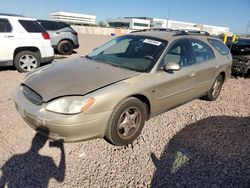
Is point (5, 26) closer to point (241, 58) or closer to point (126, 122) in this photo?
point (126, 122)

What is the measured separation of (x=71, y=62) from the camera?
3.78 meters

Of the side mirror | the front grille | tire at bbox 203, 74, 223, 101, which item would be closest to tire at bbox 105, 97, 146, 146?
the side mirror

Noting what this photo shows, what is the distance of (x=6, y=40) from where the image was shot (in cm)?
623

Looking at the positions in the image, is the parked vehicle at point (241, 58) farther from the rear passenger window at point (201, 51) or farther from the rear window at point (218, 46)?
the rear passenger window at point (201, 51)

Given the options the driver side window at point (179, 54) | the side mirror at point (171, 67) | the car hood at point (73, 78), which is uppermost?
the driver side window at point (179, 54)

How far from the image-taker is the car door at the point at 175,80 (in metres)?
3.44

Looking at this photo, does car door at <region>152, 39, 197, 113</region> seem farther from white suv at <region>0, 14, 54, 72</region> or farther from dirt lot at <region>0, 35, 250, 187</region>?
white suv at <region>0, 14, 54, 72</region>

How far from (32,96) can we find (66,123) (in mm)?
710

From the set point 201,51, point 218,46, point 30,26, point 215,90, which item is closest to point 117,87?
Answer: point 201,51

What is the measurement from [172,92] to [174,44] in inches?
33.7

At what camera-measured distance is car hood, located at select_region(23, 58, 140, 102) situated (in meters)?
2.74

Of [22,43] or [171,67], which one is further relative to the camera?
[22,43]

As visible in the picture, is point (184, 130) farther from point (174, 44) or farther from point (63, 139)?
point (63, 139)

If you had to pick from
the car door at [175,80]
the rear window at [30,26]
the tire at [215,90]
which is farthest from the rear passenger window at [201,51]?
the rear window at [30,26]
